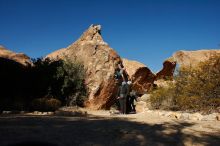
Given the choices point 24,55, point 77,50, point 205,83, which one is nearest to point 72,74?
point 77,50

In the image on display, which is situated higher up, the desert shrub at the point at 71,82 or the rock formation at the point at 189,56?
the rock formation at the point at 189,56

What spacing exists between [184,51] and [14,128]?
21.6m

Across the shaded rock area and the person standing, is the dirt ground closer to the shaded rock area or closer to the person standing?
the person standing

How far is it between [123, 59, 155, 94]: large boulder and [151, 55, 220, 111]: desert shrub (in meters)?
9.38

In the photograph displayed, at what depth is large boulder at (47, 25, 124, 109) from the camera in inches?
802

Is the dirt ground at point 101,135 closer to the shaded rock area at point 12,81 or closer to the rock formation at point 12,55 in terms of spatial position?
the shaded rock area at point 12,81

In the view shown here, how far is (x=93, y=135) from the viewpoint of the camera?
7332 millimetres

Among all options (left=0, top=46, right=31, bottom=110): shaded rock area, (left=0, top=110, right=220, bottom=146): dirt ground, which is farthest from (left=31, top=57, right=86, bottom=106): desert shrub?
(left=0, top=110, right=220, bottom=146): dirt ground

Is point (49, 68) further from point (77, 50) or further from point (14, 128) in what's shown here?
point (14, 128)

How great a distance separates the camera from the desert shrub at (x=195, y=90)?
14867 mm

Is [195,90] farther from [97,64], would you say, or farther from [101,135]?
[101,135]

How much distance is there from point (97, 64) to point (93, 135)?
13881 mm

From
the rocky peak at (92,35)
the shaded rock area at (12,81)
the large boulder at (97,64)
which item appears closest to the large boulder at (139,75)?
the rocky peak at (92,35)

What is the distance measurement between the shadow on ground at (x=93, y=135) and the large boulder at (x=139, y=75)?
762 inches
